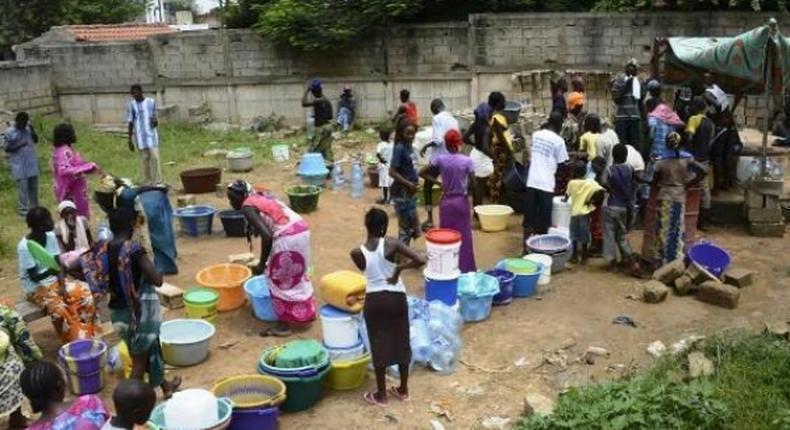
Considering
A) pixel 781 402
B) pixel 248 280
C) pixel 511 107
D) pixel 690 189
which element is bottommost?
pixel 781 402

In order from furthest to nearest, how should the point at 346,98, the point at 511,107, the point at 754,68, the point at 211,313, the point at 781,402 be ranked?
the point at 346,98 < the point at 511,107 < the point at 754,68 < the point at 211,313 < the point at 781,402

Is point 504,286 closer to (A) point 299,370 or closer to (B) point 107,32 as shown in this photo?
(A) point 299,370

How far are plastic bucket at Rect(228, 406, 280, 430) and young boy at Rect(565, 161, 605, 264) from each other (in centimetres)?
442

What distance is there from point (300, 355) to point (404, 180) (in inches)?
121

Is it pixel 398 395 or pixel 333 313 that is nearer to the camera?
pixel 398 395

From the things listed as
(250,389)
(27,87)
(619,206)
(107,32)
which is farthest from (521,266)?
(107,32)

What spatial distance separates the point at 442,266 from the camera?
6680mm

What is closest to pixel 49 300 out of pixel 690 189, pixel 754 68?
pixel 690 189

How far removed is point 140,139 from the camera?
11.4 m

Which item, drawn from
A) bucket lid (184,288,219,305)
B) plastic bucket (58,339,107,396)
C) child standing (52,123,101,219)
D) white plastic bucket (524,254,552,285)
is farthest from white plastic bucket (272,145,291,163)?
plastic bucket (58,339,107,396)

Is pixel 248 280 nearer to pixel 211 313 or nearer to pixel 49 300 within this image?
pixel 211 313

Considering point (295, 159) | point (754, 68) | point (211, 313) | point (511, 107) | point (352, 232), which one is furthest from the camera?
point (295, 159)

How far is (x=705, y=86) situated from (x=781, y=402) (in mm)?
5981

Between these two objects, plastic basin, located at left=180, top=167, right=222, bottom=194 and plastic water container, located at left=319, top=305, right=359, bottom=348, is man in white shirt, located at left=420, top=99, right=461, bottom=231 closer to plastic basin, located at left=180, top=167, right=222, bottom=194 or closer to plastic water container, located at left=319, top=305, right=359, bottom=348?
plastic basin, located at left=180, top=167, right=222, bottom=194
